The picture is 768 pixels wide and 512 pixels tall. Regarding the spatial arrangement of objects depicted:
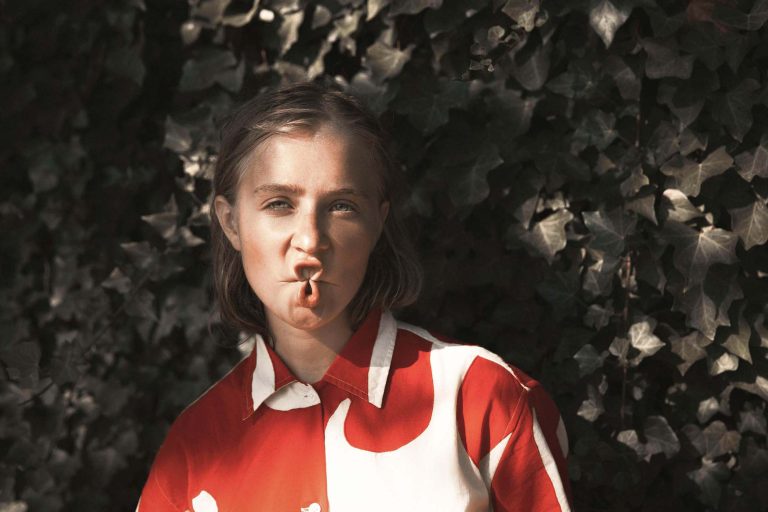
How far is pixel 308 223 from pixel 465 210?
537 mm

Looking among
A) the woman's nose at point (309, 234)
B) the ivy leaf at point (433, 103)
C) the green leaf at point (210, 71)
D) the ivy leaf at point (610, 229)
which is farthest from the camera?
the green leaf at point (210, 71)

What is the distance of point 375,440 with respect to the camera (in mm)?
1484

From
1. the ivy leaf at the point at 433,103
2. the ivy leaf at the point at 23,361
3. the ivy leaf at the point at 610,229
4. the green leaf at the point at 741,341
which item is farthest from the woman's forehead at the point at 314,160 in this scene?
the ivy leaf at the point at 23,361

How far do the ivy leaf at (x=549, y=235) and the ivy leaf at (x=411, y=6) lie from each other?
455 millimetres

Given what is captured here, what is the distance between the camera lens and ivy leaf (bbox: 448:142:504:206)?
1842 millimetres

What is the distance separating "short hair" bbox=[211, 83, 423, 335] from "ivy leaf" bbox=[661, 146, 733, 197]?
485mm

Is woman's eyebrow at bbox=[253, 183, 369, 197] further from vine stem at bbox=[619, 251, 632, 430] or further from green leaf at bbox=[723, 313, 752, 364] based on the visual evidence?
green leaf at bbox=[723, 313, 752, 364]

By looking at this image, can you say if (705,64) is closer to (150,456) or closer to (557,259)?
(557,259)

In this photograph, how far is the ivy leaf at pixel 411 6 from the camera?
178 cm

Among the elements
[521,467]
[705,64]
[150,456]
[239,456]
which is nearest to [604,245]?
[705,64]

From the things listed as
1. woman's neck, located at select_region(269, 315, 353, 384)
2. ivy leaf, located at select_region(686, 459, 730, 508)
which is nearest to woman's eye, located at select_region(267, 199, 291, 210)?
woman's neck, located at select_region(269, 315, 353, 384)

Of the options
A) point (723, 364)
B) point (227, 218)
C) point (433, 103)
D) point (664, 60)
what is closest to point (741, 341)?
point (723, 364)

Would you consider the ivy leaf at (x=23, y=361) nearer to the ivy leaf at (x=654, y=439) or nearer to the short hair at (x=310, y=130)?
the short hair at (x=310, y=130)

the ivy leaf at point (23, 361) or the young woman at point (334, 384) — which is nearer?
the young woman at point (334, 384)
